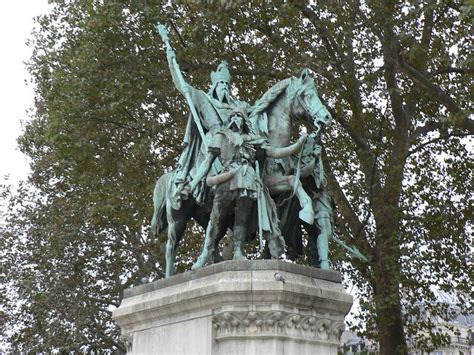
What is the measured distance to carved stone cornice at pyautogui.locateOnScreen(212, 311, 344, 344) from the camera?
809 cm

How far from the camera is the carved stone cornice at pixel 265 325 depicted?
8.09 metres

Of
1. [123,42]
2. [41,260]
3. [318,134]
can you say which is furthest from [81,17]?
[318,134]

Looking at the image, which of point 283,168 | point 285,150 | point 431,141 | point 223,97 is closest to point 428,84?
point 431,141

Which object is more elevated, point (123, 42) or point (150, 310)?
point (123, 42)

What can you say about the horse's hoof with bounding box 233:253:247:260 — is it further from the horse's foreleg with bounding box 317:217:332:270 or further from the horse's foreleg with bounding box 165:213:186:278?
the horse's foreleg with bounding box 165:213:186:278

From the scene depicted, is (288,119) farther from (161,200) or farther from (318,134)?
(161,200)

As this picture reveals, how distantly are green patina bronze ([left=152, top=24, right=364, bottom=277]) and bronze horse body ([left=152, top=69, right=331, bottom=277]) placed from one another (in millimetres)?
12

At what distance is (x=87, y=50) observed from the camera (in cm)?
1731

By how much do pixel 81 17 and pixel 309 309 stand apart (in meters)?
12.0

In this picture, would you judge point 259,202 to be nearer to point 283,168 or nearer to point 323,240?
point 283,168

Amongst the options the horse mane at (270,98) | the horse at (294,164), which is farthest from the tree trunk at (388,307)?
the horse mane at (270,98)

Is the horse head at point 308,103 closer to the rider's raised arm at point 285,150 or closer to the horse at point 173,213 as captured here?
the rider's raised arm at point 285,150

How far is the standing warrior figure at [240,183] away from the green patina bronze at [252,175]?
11 mm

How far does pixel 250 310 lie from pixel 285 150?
2.02 meters
